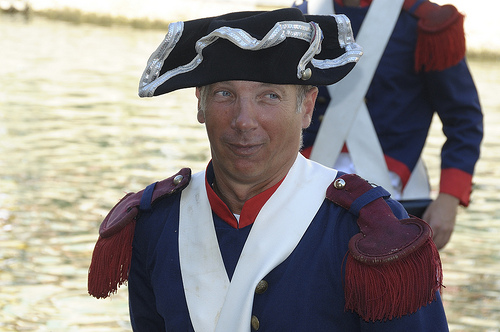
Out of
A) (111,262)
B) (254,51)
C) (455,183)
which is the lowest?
(455,183)

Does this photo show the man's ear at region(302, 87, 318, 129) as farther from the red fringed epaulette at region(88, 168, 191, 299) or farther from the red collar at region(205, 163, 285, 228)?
the red fringed epaulette at region(88, 168, 191, 299)

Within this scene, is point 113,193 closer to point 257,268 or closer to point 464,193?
point 464,193

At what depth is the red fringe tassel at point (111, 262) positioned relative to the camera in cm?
257

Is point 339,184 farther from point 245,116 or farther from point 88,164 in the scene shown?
point 88,164

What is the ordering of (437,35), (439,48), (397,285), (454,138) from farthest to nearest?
(454,138) → (437,35) → (439,48) → (397,285)

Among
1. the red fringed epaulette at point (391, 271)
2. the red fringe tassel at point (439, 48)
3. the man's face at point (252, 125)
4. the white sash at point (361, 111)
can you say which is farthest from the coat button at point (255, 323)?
the red fringe tassel at point (439, 48)

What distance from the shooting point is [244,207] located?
2477 mm

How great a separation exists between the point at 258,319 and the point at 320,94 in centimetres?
163

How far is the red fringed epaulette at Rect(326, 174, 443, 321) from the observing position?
7.25 ft

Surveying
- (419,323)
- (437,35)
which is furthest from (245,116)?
(437,35)

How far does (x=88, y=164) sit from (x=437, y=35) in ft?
17.3

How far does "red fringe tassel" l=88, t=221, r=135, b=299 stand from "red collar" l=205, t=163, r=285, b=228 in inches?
10.1

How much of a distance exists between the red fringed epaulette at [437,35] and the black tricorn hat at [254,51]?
3.89 feet

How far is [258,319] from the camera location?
2.37 meters
